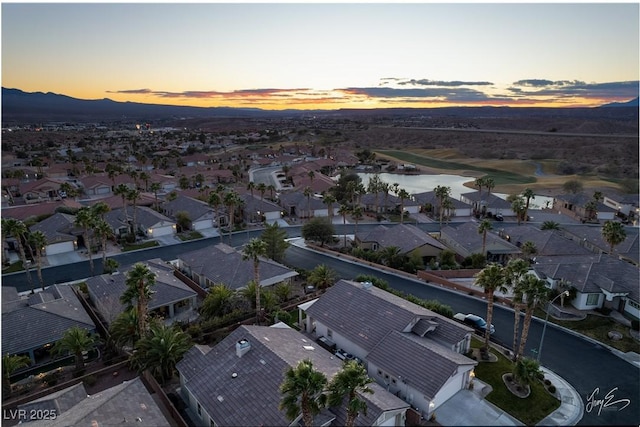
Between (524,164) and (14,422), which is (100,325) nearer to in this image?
(14,422)

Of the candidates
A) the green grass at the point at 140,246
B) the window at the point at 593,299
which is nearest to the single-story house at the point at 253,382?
the window at the point at 593,299

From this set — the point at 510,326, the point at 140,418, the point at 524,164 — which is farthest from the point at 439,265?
the point at 524,164

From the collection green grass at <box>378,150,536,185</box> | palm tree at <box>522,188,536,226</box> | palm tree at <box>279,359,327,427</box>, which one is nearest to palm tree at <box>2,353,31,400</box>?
palm tree at <box>279,359,327,427</box>

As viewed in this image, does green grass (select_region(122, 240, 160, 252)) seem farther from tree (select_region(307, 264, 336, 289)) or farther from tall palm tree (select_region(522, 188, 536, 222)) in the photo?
tall palm tree (select_region(522, 188, 536, 222))

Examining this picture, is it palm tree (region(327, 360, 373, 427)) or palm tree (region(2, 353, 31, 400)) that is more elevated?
palm tree (region(327, 360, 373, 427))

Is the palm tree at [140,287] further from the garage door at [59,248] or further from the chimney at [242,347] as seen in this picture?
the garage door at [59,248]

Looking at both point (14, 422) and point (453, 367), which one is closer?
point (14, 422)

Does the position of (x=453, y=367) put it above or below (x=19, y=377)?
above
